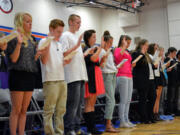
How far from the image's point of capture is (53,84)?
2.45 m

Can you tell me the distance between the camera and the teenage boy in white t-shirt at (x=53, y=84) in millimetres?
2420

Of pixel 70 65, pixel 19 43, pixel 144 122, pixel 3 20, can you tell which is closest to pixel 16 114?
pixel 19 43

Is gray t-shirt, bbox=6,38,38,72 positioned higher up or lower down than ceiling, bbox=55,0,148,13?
lower down

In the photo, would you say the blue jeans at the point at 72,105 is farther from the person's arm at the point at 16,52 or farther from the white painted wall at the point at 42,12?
the white painted wall at the point at 42,12

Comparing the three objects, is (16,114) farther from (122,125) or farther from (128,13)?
(128,13)

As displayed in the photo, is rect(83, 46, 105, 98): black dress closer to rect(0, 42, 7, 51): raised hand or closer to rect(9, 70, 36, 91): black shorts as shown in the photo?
rect(9, 70, 36, 91): black shorts

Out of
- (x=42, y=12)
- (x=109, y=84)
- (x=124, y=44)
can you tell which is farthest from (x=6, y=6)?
(x=109, y=84)

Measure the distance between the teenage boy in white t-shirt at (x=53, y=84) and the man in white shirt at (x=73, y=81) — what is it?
0.14 meters

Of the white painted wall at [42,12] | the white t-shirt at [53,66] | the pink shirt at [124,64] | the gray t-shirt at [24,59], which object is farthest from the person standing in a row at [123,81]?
the white painted wall at [42,12]

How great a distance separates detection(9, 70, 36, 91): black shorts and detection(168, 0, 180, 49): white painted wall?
7.97 m

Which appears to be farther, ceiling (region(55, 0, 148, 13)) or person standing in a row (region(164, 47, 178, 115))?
ceiling (region(55, 0, 148, 13))

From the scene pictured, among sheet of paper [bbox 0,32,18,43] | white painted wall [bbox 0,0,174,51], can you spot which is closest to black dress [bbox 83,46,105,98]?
sheet of paper [bbox 0,32,18,43]

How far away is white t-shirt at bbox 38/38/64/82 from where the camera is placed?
8.07 feet

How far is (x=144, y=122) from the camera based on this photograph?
409 centimetres
